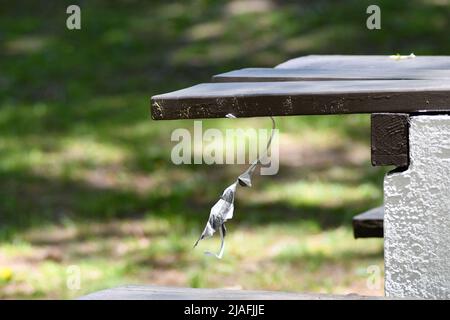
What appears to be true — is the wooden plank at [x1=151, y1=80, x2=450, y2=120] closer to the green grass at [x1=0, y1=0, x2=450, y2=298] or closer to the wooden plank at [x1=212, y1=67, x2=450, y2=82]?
the wooden plank at [x1=212, y1=67, x2=450, y2=82]

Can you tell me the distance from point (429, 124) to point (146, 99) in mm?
5423

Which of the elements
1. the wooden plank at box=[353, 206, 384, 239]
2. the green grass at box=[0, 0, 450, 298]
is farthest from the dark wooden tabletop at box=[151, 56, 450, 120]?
the green grass at box=[0, 0, 450, 298]

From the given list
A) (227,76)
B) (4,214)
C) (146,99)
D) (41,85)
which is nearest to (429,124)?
(227,76)

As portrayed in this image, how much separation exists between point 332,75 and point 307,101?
1.49ft

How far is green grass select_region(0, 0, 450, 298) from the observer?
5156 millimetres

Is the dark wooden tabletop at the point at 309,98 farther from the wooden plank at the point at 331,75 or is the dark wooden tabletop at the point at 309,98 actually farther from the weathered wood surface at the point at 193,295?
the weathered wood surface at the point at 193,295

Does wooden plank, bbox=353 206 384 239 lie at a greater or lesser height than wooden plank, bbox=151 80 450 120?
lesser

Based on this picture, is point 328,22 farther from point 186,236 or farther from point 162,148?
point 186,236

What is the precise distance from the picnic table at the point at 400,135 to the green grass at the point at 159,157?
177 cm

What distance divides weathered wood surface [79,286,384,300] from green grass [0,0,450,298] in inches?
81.7

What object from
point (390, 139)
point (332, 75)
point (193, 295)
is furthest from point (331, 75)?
point (193, 295)

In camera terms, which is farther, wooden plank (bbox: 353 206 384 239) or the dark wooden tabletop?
wooden plank (bbox: 353 206 384 239)

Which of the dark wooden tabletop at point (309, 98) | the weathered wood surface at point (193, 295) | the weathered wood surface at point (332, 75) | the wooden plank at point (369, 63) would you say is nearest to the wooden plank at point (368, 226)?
the wooden plank at point (369, 63)

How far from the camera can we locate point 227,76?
3.17 meters
